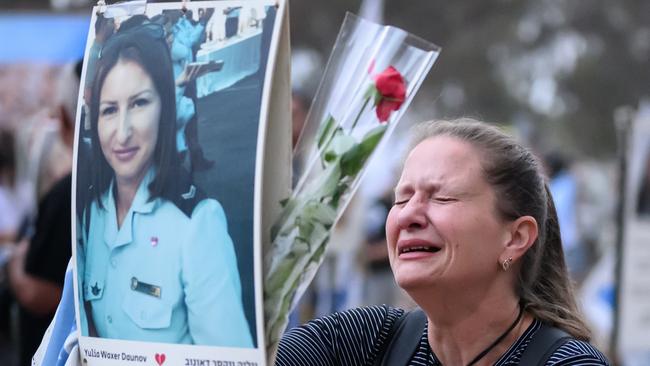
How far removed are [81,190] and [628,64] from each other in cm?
3230

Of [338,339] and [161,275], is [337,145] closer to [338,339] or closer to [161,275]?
[161,275]

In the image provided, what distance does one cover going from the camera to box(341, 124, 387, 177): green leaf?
2.42 m

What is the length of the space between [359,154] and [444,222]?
390mm

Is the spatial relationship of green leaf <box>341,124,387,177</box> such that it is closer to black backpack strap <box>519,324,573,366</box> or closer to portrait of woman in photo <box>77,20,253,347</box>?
portrait of woman in photo <box>77,20,253,347</box>

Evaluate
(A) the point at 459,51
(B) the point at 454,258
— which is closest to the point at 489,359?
(B) the point at 454,258

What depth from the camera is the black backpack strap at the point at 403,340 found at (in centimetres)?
290

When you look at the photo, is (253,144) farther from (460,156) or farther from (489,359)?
(489,359)

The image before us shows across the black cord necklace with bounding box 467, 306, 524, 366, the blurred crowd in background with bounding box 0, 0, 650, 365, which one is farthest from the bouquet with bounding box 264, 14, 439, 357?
the blurred crowd in background with bounding box 0, 0, 650, 365

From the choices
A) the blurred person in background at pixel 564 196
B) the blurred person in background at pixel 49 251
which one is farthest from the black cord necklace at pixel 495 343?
the blurred person in background at pixel 564 196

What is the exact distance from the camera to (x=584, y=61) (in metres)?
34.5

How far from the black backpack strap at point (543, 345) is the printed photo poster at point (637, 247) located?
13.7ft

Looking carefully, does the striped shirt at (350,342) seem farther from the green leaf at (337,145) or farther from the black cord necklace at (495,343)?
the green leaf at (337,145)

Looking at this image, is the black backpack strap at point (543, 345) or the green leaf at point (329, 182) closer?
the green leaf at point (329, 182)

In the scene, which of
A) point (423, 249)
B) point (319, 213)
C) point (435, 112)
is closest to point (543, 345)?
point (423, 249)
